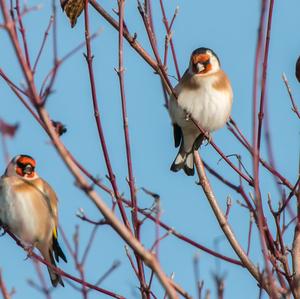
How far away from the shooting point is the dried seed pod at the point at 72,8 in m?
3.85

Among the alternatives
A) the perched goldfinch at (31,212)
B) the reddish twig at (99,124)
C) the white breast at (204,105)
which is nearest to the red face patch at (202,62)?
the white breast at (204,105)

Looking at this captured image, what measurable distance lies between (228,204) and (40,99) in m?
1.84

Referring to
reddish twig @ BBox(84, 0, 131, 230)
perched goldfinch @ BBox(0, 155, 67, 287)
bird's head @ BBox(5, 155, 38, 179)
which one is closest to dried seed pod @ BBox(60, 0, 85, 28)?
reddish twig @ BBox(84, 0, 131, 230)

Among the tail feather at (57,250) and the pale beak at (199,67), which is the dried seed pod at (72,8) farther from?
the tail feather at (57,250)

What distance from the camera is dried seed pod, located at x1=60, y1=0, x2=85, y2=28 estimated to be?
12.6 feet

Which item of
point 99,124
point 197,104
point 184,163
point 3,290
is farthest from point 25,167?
point 3,290

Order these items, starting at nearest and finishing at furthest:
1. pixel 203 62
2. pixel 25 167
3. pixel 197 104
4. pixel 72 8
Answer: pixel 72 8
pixel 197 104
pixel 203 62
pixel 25 167

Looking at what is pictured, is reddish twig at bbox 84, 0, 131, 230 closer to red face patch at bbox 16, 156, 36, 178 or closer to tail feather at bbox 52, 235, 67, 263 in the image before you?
tail feather at bbox 52, 235, 67, 263

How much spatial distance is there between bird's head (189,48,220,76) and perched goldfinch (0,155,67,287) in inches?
52.3

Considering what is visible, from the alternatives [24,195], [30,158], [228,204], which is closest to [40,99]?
[228,204]

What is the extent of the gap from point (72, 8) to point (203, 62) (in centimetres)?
168

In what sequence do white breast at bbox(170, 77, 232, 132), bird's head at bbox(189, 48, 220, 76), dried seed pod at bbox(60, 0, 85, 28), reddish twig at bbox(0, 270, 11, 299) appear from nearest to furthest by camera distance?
reddish twig at bbox(0, 270, 11, 299), dried seed pod at bbox(60, 0, 85, 28), white breast at bbox(170, 77, 232, 132), bird's head at bbox(189, 48, 220, 76)

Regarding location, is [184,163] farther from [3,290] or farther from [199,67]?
[3,290]

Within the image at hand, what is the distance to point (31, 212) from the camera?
519 centimetres
